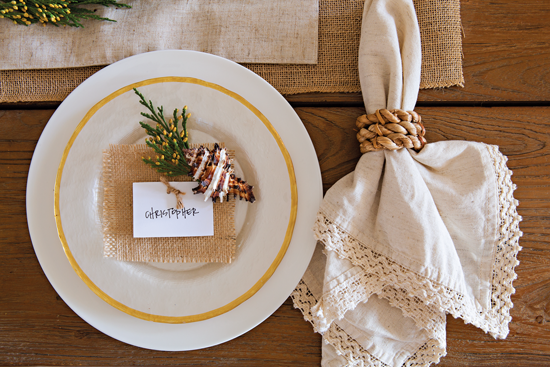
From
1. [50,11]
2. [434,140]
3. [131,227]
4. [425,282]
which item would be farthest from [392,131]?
[50,11]

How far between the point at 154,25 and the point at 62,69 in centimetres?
24

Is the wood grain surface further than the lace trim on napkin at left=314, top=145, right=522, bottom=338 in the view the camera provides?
Yes

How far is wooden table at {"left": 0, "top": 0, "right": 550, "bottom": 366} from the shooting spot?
69 cm

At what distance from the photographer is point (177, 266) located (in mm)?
685

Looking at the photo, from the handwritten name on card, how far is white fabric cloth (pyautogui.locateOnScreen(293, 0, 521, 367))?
0.25 metres

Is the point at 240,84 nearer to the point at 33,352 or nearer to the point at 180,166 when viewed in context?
the point at 180,166

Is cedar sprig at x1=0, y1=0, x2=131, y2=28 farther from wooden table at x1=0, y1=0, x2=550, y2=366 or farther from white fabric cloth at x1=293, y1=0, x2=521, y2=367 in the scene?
white fabric cloth at x1=293, y1=0, x2=521, y2=367

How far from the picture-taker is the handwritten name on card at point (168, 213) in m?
0.66

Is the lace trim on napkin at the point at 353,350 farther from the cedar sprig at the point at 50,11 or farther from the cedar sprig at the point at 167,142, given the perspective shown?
the cedar sprig at the point at 50,11

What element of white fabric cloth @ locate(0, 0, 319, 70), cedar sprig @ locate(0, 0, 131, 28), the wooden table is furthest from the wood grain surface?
cedar sprig @ locate(0, 0, 131, 28)

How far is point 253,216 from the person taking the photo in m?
0.68

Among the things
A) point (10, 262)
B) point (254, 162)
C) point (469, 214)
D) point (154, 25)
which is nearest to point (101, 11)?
point (154, 25)

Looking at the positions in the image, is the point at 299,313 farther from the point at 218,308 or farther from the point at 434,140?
the point at 434,140

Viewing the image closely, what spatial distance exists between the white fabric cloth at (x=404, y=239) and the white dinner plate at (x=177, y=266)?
83 mm
